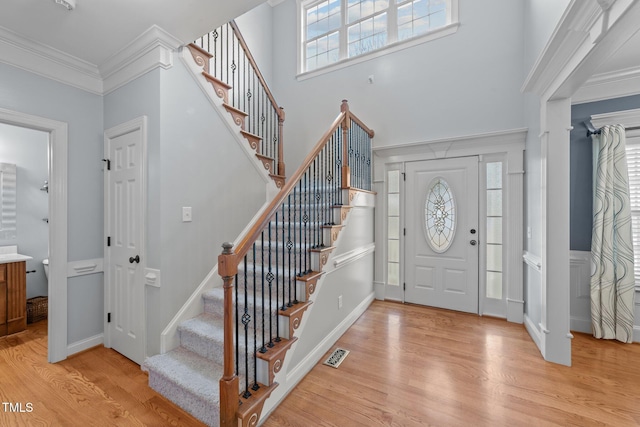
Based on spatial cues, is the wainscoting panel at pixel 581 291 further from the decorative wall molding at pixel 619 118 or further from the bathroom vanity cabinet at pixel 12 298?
the bathroom vanity cabinet at pixel 12 298

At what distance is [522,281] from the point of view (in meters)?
3.27

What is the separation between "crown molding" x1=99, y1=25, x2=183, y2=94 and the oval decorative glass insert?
333 centimetres

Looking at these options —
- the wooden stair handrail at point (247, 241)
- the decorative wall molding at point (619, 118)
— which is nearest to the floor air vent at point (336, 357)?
the wooden stair handrail at point (247, 241)

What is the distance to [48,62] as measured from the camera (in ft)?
7.92

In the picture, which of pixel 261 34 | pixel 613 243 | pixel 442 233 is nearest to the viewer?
pixel 613 243

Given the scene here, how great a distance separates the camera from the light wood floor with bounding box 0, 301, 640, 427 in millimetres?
1783

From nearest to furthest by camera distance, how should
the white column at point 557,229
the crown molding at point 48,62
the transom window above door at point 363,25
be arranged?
1. the crown molding at point 48,62
2. the white column at point 557,229
3. the transom window above door at point 363,25

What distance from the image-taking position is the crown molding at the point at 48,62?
7.25ft

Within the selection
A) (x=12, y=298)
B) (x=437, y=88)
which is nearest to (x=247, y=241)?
(x=12, y=298)

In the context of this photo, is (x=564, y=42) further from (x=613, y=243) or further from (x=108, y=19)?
(x=108, y=19)

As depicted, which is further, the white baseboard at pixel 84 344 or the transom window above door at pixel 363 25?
the transom window above door at pixel 363 25

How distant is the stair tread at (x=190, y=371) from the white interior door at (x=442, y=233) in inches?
111

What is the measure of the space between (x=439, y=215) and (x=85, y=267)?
4101 millimetres

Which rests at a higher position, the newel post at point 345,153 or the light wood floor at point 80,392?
the newel post at point 345,153
